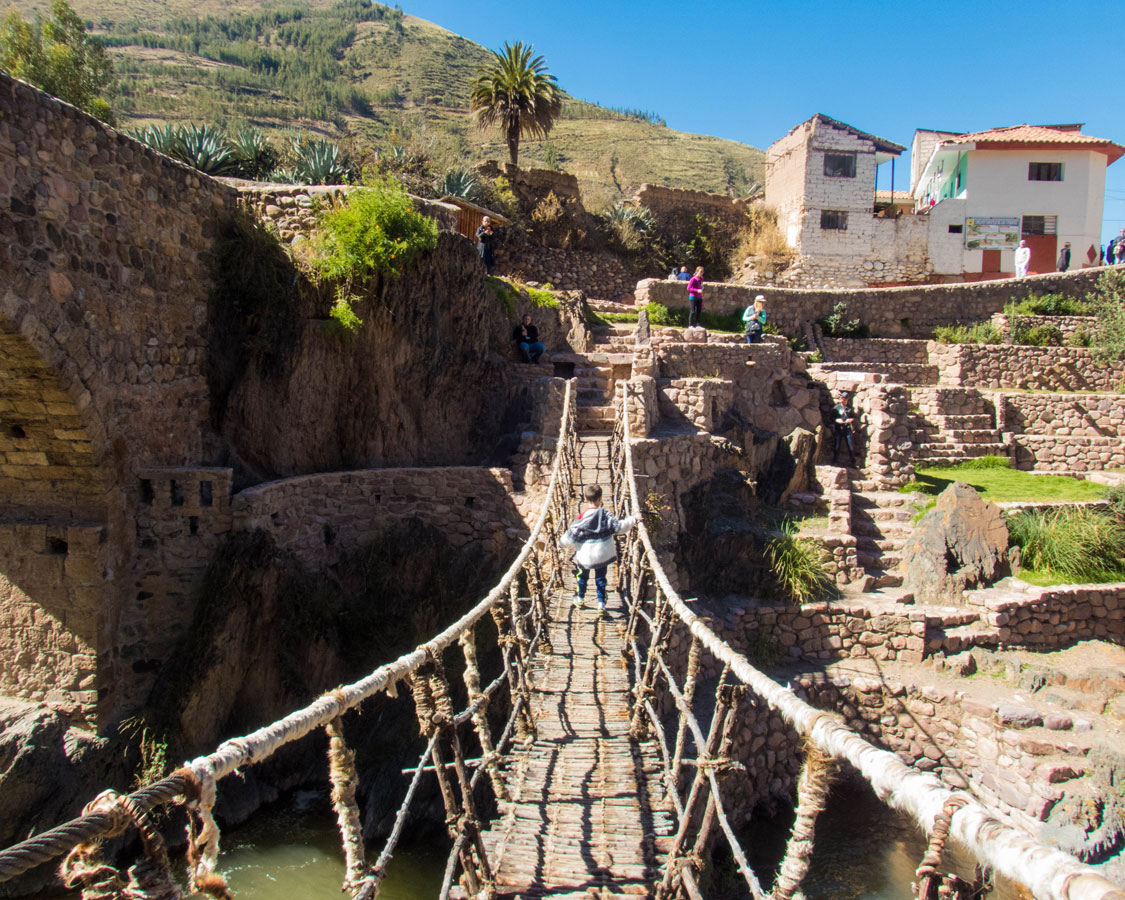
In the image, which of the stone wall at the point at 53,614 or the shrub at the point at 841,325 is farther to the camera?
the shrub at the point at 841,325

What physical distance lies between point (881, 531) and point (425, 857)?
8322 millimetres

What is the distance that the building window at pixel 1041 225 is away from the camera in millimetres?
24234

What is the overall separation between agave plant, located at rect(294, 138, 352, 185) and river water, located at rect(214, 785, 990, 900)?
32.5 ft

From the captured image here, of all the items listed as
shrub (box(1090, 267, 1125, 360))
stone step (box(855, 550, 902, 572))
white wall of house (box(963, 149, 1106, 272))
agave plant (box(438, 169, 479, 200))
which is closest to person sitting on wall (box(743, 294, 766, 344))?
stone step (box(855, 550, 902, 572))

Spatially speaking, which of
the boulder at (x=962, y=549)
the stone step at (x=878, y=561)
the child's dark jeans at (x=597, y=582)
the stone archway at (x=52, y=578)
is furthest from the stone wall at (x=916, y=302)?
the stone archway at (x=52, y=578)

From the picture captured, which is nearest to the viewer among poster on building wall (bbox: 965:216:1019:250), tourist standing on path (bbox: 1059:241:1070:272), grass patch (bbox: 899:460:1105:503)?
grass patch (bbox: 899:460:1105:503)

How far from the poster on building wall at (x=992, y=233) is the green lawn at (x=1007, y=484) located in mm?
12737

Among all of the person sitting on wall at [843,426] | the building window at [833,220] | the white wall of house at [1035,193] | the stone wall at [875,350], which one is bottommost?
the person sitting on wall at [843,426]

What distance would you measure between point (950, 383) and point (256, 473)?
50.0 ft

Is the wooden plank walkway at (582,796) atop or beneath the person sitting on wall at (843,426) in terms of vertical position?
beneath

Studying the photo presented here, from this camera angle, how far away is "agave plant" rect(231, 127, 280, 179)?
13922mm

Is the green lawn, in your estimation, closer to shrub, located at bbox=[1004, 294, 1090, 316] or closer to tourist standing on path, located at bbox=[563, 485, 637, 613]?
shrub, located at bbox=[1004, 294, 1090, 316]

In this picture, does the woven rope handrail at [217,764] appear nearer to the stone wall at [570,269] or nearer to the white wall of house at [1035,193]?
the stone wall at [570,269]

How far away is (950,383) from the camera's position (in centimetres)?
1744
